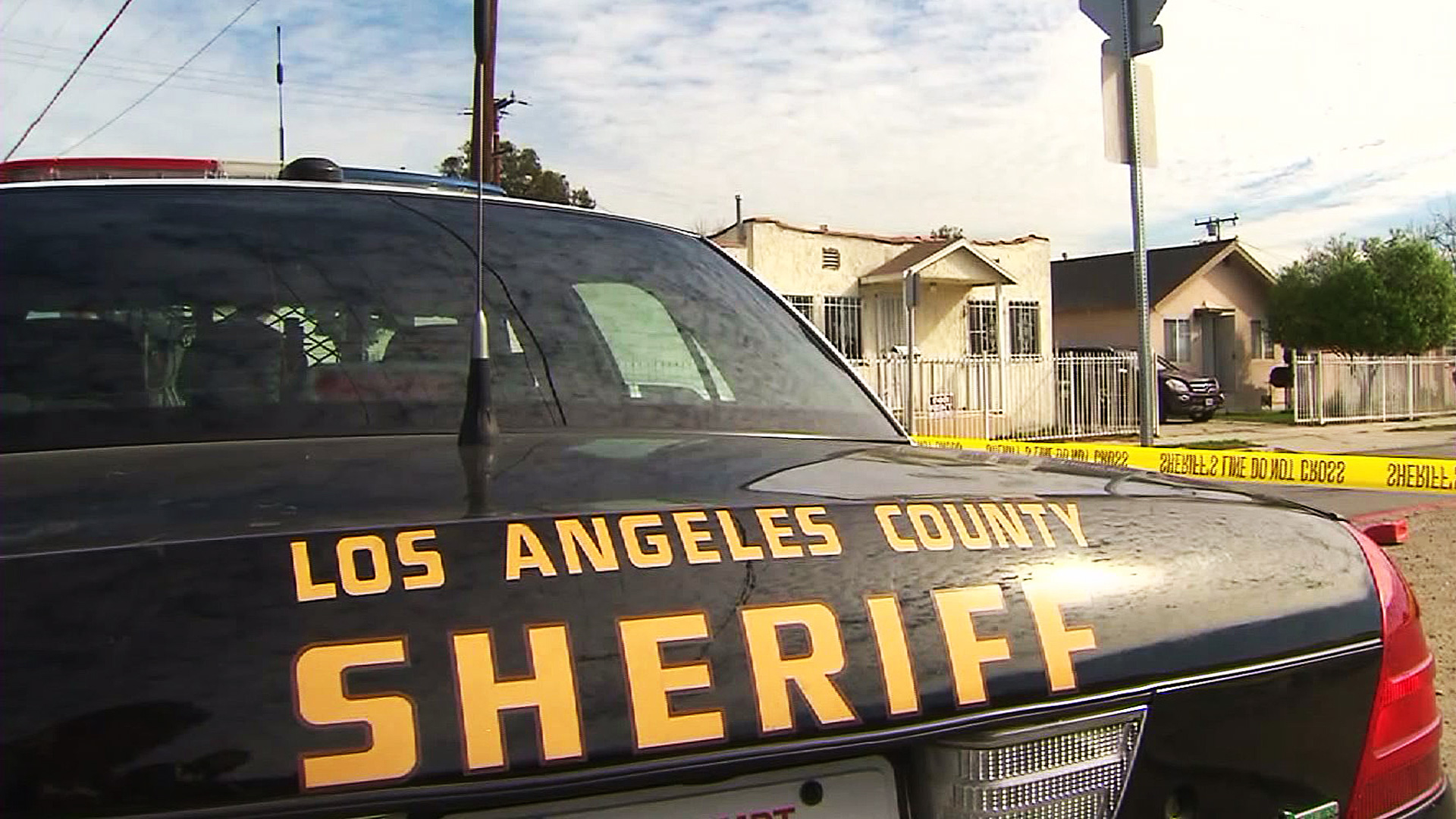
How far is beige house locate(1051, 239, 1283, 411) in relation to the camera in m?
32.0

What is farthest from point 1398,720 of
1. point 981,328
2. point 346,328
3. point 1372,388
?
point 1372,388

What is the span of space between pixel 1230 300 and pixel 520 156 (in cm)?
2164

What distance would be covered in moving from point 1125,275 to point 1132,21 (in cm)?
2886

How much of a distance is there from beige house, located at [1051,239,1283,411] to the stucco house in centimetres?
1003

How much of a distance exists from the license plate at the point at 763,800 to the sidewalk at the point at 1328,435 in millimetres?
17111

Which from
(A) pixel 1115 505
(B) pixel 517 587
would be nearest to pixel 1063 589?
(A) pixel 1115 505

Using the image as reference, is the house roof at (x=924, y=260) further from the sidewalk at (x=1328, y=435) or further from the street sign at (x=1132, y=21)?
the street sign at (x=1132, y=21)

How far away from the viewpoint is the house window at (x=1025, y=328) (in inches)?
899

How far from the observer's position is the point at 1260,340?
109ft

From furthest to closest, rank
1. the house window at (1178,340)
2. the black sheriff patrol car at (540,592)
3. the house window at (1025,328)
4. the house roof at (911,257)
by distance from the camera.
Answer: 1. the house window at (1178,340)
2. the house window at (1025,328)
3. the house roof at (911,257)
4. the black sheriff patrol car at (540,592)

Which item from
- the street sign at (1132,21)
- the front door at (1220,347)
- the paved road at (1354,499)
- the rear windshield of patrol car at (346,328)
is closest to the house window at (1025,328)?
the paved road at (1354,499)

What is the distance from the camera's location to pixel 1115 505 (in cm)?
157

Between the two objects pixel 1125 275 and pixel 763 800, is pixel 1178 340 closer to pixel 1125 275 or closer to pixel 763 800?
pixel 1125 275

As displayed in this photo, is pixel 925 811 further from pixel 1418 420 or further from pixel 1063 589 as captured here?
pixel 1418 420
